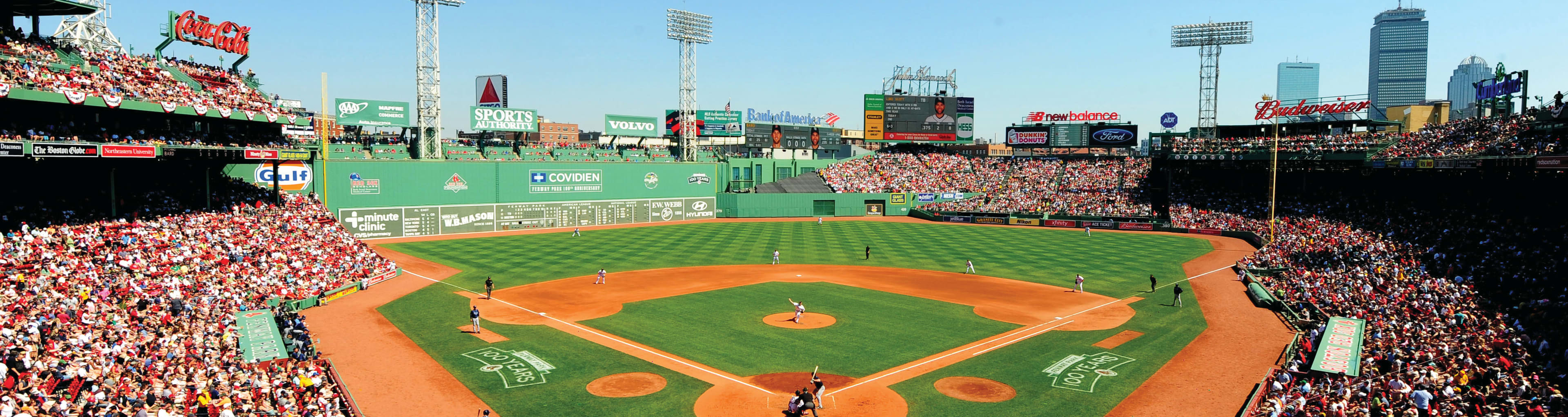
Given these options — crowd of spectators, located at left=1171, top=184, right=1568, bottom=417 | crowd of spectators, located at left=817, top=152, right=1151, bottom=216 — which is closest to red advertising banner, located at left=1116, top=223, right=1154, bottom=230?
crowd of spectators, located at left=817, top=152, right=1151, bottom=216

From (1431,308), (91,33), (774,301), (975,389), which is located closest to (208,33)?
(91,33)

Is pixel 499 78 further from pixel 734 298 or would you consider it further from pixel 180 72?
pixel 734 298

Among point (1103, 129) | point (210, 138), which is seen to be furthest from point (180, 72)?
point (1103, 129)

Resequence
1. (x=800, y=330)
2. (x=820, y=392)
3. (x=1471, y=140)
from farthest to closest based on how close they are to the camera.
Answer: (x=1471, y=140), (x=800, y=330), (x=820, y=392)

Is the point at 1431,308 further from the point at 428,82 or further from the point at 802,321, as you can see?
the point at 428,82

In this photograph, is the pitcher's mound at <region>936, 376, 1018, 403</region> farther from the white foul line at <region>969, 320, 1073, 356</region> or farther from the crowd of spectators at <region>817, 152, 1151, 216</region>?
the crowd of spectators at <region>817, 152, 1151, 216</region>

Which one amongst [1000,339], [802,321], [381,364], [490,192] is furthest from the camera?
[490,192]

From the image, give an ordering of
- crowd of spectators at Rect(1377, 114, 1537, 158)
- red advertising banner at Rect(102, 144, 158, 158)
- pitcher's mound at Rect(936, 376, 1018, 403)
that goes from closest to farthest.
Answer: pitcher's mound at Rect(936, 376, 1018, 403) < red advertising banner at Rect(102, 144, 158, 158) < crowd of spectators at Rect(1377, 114, 1537, 158)
